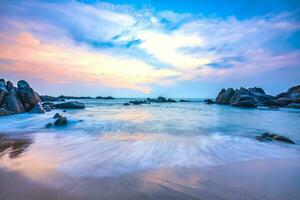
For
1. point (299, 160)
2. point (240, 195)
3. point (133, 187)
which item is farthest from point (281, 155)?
point (133, 187)

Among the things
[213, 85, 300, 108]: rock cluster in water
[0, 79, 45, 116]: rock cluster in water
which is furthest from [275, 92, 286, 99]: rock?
[0, 79, 45, 116]: rock cluster in water

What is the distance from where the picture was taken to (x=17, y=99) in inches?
737

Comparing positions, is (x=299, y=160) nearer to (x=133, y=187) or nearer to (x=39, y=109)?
(x=133, y=187)

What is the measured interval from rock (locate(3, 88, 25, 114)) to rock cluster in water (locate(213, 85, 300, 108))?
125ft

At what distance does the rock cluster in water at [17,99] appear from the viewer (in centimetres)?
1723

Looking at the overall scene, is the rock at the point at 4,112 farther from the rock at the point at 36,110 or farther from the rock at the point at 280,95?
the rock at the point at 280,95

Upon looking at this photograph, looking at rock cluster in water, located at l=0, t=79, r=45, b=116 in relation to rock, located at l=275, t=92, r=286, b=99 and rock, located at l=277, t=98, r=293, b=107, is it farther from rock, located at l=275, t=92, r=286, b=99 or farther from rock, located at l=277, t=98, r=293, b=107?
rock, located at l=275, t=92, r=286, b=99

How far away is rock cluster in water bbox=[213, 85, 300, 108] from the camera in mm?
38513

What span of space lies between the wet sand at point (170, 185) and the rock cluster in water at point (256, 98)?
38.2 meters

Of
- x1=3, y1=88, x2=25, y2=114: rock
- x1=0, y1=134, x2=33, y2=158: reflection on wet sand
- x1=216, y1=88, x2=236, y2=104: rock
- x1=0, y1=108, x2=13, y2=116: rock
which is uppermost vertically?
x1=216, y1=88, x2=236, y2=104: rock

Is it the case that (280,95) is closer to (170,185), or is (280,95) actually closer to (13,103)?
(13,103)

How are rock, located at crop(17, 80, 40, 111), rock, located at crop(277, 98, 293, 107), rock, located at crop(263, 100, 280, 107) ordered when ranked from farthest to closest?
rock, located at crop(263, 100, 280, 107)
rock, located at crop(277, 98, 293, 107)
rock, located at crop(17, 80, 40, 111)

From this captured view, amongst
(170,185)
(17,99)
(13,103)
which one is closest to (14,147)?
(170,185)

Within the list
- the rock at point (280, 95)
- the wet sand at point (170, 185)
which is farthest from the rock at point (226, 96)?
the wet sand at point (170, 185)
